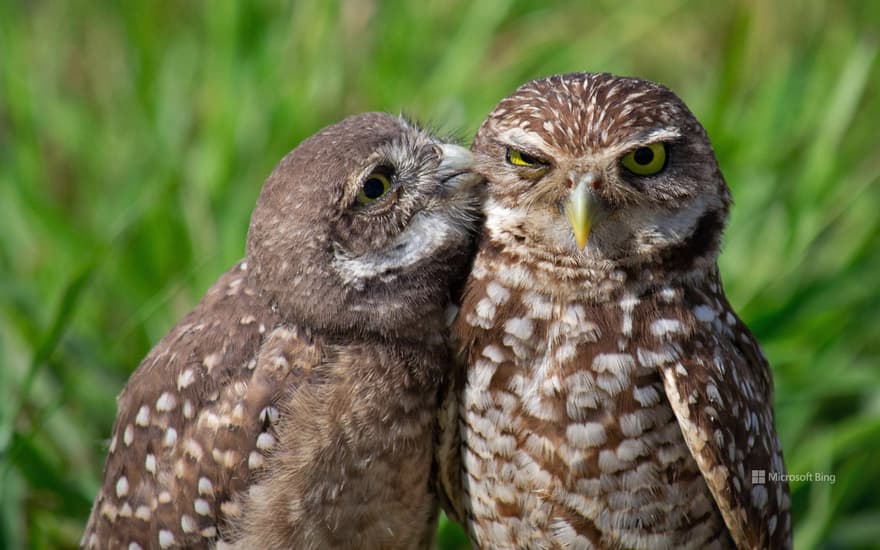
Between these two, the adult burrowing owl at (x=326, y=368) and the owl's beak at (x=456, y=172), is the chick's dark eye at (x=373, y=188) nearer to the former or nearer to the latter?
the adult burrowing owl at (x=326, y=368)

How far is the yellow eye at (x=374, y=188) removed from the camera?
8.80 feet

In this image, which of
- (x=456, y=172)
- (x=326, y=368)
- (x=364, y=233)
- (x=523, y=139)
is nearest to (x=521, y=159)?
(x=523, y=139)

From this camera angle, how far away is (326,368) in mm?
2662

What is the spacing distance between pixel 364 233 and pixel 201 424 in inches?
24.4

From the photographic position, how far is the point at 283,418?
2.66m

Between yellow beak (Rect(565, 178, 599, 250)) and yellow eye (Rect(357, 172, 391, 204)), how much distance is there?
1.60ft

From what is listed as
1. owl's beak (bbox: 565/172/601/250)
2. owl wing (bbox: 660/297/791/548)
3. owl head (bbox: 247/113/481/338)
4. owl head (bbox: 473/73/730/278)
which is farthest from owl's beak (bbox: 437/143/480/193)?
owl wing (bbox: 660/297/791/548)

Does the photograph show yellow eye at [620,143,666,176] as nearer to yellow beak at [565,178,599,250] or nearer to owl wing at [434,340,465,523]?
yellow beak at [565,178,599,250]

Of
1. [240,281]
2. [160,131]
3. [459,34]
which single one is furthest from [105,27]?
[240,281]

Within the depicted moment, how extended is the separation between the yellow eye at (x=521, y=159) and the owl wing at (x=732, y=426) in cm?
54

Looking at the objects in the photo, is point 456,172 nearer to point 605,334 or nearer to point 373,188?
point 373,188

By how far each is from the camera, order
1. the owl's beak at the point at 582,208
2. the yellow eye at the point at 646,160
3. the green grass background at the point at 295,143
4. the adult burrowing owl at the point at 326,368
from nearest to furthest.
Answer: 1. the owl's beak at the point at 582,208
2. the yellow eye at the point at 646,160
3. the adult burrowing owl at the point at 326,368
4. the green grass background at the point at 295,143

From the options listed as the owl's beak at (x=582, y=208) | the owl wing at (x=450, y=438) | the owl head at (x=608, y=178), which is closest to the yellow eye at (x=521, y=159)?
the owl head at (x=608, y=178)

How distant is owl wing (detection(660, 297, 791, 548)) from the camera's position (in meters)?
2.55
